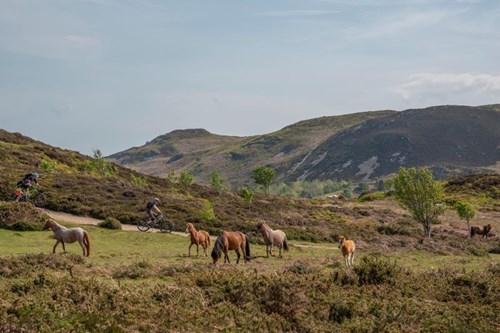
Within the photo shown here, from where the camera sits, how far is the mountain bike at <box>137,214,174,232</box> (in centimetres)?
3738

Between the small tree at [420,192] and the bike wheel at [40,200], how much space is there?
32.3 m

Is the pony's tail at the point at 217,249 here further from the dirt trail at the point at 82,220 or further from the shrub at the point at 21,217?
the shrub at the point at 21,217

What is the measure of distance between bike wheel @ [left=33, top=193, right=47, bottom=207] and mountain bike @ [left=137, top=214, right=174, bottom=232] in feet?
28.6

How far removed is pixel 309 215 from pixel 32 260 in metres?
47.1

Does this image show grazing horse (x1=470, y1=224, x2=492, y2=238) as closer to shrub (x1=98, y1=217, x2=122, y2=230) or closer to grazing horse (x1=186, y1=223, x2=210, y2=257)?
grazing horse (x1=186, y1=223, x2=210, y2=257)

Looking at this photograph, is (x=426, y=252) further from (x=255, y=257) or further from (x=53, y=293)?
(x=53, y=293)

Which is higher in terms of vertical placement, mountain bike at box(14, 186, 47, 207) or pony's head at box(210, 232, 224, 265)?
mountain bike at box(14, 186, 47, 207)

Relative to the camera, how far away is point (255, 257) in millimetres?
27969

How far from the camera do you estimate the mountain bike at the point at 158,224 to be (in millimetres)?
37375

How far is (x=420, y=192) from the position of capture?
162 ft

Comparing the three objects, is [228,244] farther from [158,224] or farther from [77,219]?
[77,219]

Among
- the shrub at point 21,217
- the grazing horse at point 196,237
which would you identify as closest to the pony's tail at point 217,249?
the grazing horse at point 196,237

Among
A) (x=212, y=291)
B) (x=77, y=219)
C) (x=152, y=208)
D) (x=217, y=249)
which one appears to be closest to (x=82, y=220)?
(x=77, y=219)

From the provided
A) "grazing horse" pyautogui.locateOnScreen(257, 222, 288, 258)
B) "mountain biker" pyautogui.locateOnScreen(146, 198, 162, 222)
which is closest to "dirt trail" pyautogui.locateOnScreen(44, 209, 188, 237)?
"mountain biker" pyautogui.locateOnScreen(146, 198, 162, 222)
